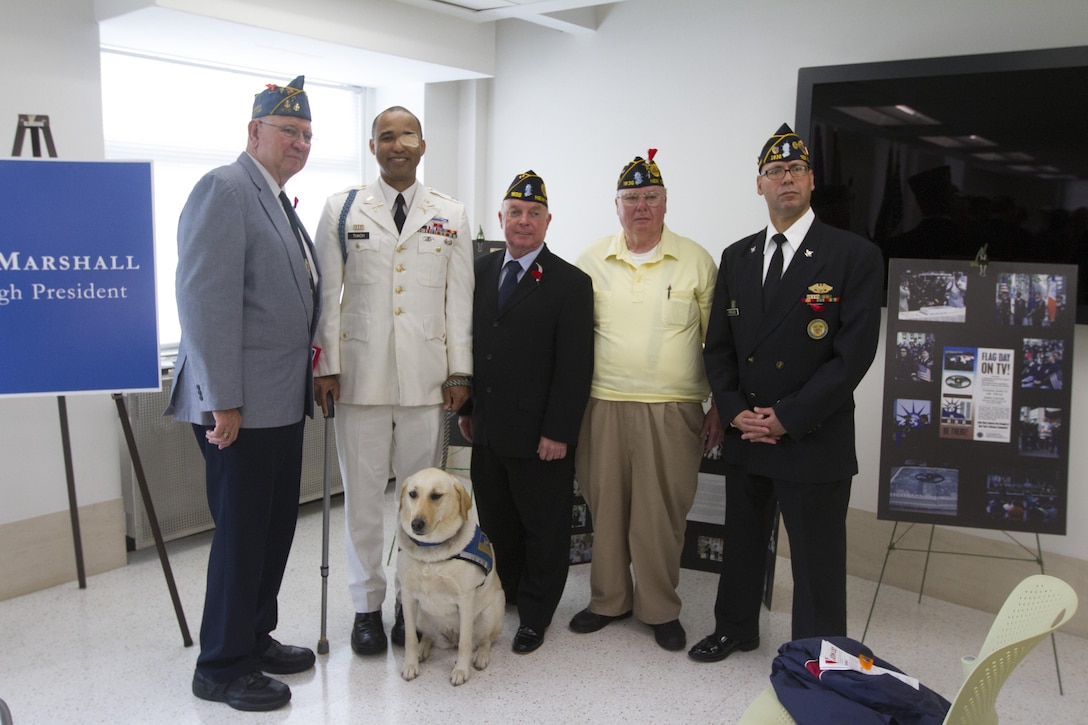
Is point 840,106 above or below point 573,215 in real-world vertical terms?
above

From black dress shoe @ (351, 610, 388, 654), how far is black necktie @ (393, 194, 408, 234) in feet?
4.55

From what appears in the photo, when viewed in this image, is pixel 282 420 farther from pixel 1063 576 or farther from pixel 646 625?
pixel 1063 576

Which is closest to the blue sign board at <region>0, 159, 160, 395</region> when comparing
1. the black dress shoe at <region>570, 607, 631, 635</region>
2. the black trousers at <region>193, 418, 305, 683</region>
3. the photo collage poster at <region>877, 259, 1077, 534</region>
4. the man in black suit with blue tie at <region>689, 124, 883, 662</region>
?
the black trousers at <region>193, 418, 305, 683</region>

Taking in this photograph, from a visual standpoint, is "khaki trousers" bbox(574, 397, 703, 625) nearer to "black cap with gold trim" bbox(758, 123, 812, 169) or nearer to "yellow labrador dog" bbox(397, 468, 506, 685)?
"yellow labrador dog" bbox(397, 468, 506, 685)

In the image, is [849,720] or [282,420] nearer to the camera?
[849,720]

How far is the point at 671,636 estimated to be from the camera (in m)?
3.17

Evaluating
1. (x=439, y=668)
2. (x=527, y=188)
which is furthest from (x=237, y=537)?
(x=527, y=188)

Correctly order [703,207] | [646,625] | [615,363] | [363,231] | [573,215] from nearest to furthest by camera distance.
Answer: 1. [363,231]
2. [615,363]
3. [646,625]
4. [703,207]
5. [573,215]

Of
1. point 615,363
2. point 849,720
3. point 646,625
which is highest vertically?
point 615,363

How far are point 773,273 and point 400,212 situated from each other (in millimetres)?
1272

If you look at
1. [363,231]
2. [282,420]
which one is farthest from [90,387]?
[363,231]

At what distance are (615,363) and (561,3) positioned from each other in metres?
1.87

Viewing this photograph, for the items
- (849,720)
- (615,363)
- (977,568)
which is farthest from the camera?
(977,568)

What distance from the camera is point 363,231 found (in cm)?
290
